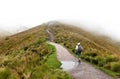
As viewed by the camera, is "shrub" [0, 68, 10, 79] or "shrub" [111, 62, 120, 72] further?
"shrub" [111, 62, 120, 72]

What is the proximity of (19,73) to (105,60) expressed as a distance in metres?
12.9

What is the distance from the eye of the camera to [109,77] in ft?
69.9

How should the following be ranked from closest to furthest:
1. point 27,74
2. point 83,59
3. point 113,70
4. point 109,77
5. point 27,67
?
point 27,74, point 27,67, point 109,77, point 113,70, point 83,59

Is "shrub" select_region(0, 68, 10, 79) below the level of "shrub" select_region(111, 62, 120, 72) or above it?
above

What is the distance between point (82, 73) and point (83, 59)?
8.98m

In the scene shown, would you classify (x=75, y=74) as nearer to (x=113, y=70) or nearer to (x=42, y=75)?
(x=113, y=70)

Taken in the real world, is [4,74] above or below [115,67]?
above

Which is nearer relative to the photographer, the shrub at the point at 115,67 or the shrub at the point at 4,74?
the shrub at the point at 4,74

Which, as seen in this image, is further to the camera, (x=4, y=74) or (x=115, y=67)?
(x=115, y=67)

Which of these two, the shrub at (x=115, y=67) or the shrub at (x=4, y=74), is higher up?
the shrub at (x=4, y=74)

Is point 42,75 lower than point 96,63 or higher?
higher

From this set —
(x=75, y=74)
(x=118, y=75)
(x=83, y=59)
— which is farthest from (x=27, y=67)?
(x=83, y=59)

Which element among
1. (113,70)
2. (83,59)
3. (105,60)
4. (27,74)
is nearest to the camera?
(27,74)

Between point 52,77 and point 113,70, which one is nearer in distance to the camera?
point 52,77
